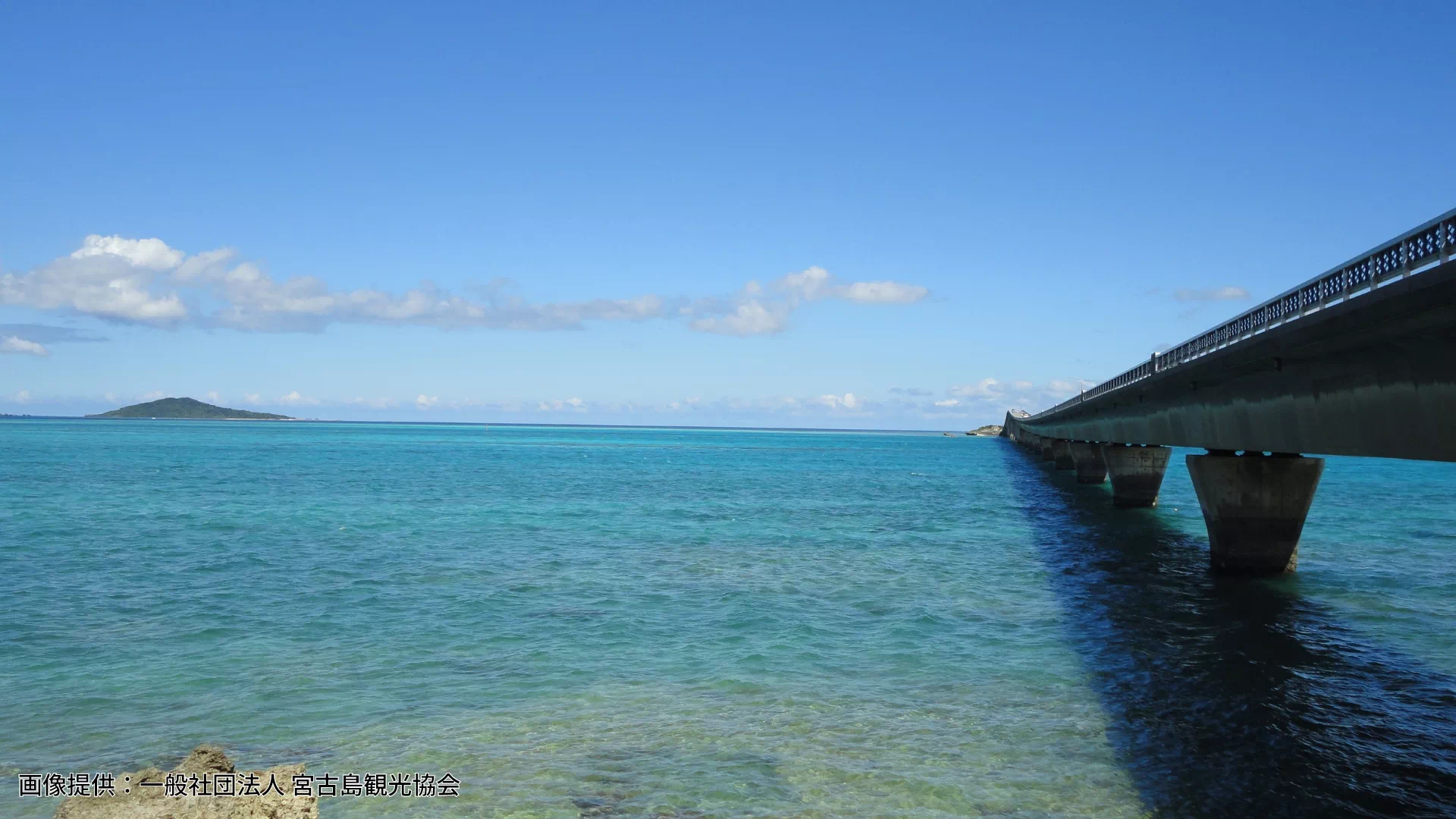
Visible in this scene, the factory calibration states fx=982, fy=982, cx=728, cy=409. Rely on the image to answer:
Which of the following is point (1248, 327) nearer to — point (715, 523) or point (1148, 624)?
point (1148, 624)

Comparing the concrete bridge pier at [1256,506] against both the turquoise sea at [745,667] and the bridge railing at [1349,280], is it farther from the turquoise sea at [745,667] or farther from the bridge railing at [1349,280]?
the bridge railing at [1349,280]

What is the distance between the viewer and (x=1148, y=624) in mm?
21203

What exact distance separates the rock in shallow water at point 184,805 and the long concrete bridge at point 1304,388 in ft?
48.3

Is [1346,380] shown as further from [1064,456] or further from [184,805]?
[1064,456]

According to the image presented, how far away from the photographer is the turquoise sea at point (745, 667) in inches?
450

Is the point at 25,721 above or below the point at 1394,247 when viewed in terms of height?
below

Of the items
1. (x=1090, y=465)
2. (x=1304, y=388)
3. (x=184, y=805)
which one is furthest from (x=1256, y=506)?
(x=1090, y=465)

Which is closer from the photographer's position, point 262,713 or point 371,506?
point 262,713

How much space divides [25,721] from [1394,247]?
21356 millimetres

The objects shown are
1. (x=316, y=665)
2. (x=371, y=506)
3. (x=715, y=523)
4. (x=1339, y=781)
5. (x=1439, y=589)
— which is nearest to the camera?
(x=1339, y=781)

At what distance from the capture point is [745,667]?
1683 centimetres

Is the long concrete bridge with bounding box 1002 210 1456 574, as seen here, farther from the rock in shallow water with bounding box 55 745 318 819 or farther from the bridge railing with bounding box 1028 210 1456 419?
the rock in shallow water with bounding box 55 745 318 819

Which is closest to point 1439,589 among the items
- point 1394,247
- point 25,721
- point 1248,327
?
point 1248,327

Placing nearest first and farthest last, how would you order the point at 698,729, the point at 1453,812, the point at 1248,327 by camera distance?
the point at 1453,812 → the point at 698,729 → the point at 1248,327
